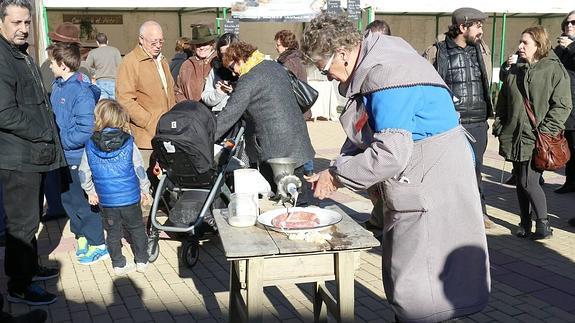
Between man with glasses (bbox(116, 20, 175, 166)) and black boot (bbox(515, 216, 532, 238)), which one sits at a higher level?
man with glasses (bbox(116, 20, 175, 166))

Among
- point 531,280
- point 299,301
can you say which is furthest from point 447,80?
point 299,301

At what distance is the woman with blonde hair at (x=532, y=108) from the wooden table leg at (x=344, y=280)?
120 inches

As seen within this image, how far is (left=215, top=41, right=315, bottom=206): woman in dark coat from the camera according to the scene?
4340 mm

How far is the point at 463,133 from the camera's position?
2.45m

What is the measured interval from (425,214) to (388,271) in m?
0.36

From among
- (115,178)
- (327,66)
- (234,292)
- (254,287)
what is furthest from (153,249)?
(327,66)

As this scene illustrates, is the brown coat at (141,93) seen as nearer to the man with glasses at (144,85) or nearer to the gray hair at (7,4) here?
the man with glasses at (144,85)

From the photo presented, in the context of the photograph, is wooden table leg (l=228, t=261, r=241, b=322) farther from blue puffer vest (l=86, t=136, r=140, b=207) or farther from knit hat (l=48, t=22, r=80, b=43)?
knit hat (l=48, t=22, r=80, b=43)

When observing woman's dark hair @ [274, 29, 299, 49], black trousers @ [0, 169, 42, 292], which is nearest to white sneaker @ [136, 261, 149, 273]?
black trousers @ [0, 169, 42, 292]

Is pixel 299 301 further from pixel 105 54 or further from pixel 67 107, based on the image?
pixel 105 54

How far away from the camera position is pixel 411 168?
2.32 m

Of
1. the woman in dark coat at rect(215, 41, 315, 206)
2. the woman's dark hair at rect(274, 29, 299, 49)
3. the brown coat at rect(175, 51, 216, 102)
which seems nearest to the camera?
the woman in dark coat at rect(215, 41, 315, 206)

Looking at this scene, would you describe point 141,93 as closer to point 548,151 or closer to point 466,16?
point 466,16

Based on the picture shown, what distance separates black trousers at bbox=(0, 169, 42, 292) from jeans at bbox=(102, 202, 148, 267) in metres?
0.63
